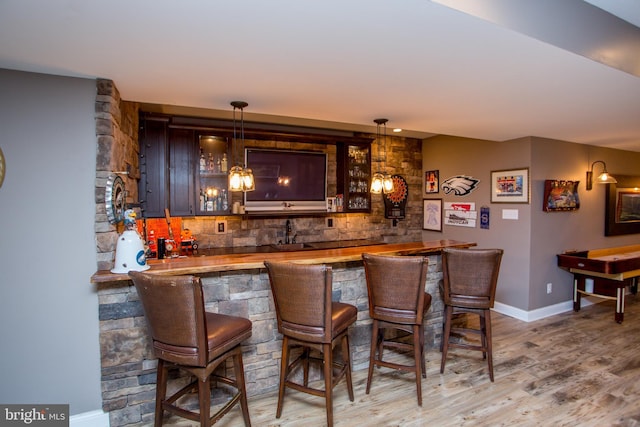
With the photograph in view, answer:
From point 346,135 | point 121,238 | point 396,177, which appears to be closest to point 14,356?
point 121,238

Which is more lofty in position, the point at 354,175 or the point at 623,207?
the point at 354,175

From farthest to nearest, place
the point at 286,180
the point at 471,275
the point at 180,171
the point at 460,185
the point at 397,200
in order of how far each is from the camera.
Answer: the point at 397,200 → the point at 460,185 → the point at 286,180 → the point at 180,171 → the point at 471,275

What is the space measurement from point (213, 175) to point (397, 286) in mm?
2636

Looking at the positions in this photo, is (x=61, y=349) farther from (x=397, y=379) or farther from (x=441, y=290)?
(x=441, y=290)

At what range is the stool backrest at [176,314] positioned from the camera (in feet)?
5.57

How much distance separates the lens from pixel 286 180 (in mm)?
4398

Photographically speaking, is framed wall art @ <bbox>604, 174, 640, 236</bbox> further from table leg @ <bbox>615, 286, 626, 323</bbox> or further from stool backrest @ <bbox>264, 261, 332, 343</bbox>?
stool backrest @ <bbox>264, 261, 332, 343</bbox>

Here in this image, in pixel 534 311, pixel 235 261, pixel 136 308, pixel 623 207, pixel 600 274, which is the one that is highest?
pixel 623 207

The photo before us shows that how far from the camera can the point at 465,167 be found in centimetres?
491

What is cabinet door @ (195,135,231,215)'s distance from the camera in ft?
12.9

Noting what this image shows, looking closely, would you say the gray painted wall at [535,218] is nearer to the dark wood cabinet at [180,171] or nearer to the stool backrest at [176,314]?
the dark wood cabinet at [180,171]

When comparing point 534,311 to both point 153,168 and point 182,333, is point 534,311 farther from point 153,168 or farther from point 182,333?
point 153,168

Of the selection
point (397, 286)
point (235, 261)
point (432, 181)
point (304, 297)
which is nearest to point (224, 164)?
point (235, 261)

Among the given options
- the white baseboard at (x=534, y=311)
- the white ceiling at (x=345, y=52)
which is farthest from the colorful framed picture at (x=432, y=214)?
the white ceiling at (x=345, y=52)
